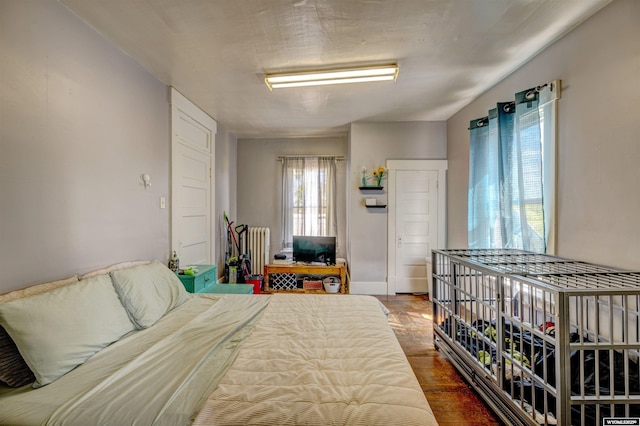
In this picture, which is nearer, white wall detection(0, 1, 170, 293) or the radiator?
white wall detection(0, 1, 170, 293)

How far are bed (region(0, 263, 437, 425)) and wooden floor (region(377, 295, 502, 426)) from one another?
72 cm

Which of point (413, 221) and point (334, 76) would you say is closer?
point (334, 76)

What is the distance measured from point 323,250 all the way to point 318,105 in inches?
89.3

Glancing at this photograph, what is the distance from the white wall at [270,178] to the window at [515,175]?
2219 millimetres

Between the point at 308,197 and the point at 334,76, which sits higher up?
the point at 334,76

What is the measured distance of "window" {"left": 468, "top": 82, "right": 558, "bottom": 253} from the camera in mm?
2119

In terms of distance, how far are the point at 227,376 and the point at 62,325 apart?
883mm

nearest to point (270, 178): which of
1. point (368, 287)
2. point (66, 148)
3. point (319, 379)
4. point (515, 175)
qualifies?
point (368, 287)

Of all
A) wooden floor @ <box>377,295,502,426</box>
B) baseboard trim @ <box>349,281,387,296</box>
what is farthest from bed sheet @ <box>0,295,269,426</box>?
baseboard trim @ <box>349,281,387,296</box>

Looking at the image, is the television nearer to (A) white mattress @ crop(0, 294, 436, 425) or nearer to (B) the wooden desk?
(B) the wooden desk

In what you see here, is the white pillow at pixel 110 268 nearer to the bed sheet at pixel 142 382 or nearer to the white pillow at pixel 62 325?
the white pillow at pixel 62 325

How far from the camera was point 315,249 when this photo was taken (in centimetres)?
432

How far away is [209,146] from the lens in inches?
150

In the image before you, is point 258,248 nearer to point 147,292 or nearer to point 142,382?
point 147,292
